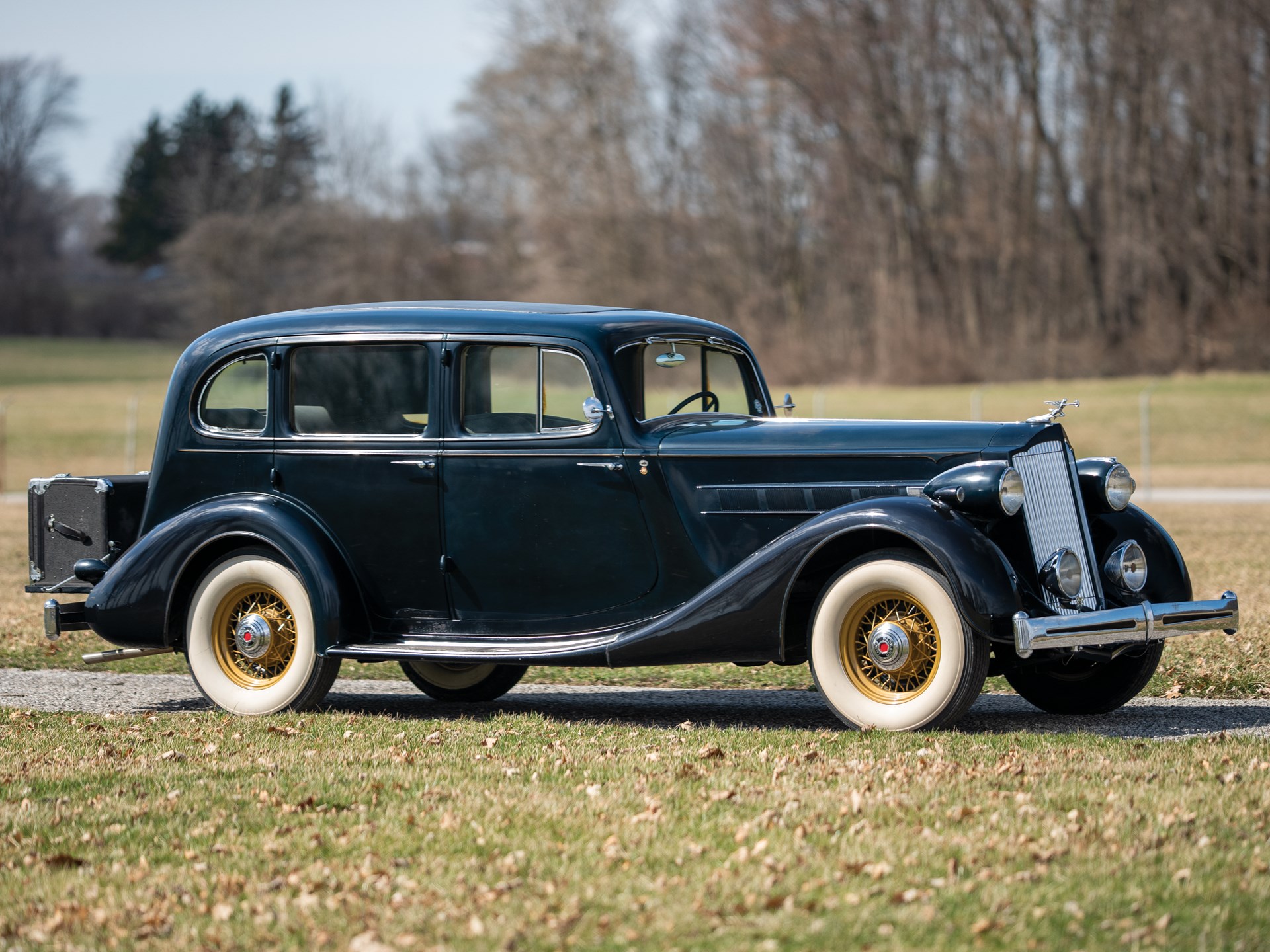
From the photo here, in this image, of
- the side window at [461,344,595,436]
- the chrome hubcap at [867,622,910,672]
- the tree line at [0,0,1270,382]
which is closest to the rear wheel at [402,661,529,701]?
the side window at [461,344,595,436]

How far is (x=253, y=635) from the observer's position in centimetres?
761

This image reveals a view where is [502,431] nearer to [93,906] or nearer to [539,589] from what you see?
[539,589]

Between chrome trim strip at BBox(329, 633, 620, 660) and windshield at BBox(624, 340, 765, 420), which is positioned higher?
windshield at BBox(624, 340, 765, 420)

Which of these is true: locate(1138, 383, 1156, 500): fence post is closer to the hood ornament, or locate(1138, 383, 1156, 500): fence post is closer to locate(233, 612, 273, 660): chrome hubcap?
the hood ornament

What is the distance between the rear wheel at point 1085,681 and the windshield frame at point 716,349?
6.13 ft

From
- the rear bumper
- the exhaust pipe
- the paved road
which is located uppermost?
the rear bumper

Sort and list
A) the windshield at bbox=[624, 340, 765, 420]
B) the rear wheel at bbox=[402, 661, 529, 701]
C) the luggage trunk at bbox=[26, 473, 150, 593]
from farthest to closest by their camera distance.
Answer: the rear wheel at bbox=[402, 661, 529, 701] < the luggage trunk at bbox=[26, 473, 150, 593] < the windshield at bbox=[624, 340, 765, 420]

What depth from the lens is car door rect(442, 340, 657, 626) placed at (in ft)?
23.4

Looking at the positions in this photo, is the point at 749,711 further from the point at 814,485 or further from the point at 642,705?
the point at 814,485

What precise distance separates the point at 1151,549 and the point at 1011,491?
1.23 meters

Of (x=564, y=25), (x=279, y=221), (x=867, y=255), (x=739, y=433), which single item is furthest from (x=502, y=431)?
(x=279, y=221)

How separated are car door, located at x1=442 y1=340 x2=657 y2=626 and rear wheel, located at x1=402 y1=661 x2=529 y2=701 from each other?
101 cm

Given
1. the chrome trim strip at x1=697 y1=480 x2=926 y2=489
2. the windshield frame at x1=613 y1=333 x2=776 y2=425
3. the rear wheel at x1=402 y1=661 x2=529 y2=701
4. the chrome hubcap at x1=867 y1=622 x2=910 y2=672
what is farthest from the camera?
the rear wheel at x1=402 y1=661 x2=529 y2=701

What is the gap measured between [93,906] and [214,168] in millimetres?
74606
